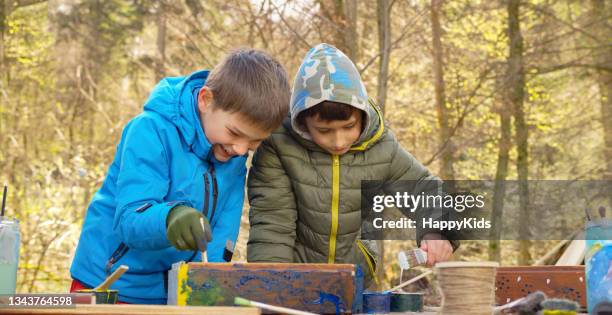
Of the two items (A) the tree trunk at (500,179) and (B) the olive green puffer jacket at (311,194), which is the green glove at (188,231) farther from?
(A) the tree trunk at (500,179)

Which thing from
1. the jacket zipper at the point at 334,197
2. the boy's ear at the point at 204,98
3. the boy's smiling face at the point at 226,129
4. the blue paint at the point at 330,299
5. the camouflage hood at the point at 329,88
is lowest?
the blue paint at the point at 330,299

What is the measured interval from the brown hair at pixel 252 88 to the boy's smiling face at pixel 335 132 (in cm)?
25

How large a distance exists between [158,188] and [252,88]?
46cm

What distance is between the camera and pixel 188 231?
204 cm

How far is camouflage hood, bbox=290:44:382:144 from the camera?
284cm

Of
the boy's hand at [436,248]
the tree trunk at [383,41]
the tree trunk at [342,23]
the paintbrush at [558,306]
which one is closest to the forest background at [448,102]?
the tree trunk at [342,23]

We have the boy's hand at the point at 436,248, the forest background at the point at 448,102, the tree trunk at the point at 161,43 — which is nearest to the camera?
the boy's hand at the point at 436,248

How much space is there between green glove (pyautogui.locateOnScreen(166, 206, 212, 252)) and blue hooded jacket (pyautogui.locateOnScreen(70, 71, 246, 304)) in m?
0.30

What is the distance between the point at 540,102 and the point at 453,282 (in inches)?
363

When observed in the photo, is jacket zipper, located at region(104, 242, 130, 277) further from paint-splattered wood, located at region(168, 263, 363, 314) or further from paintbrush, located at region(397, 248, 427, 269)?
paintbrush, located at region(397, 248, 427, 269)

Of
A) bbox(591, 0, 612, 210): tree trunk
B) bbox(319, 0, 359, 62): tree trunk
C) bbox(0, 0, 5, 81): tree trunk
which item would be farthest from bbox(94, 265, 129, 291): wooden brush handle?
bbox(0, 0, 5, 81): tree trunk

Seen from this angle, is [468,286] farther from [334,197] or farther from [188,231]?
[334,197]

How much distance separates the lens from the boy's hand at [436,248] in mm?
2807

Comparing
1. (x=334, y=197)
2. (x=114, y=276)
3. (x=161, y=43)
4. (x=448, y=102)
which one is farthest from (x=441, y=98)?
(x=114, y=276)
